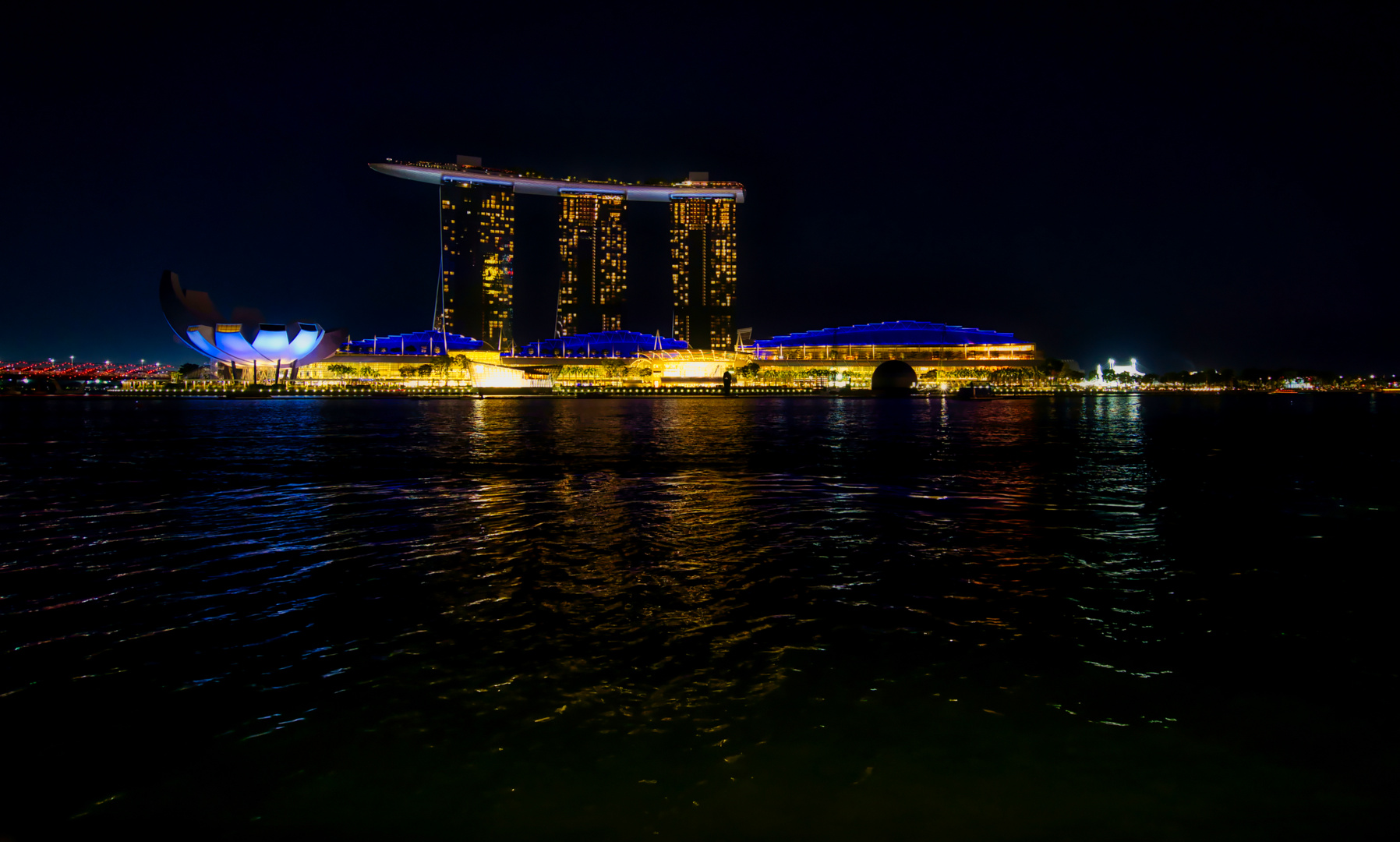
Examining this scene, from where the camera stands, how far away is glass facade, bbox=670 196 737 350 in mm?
157875

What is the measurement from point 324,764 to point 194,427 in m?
35.1

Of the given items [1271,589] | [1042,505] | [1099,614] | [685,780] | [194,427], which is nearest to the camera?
[685,780]

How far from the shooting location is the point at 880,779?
324 centimetres

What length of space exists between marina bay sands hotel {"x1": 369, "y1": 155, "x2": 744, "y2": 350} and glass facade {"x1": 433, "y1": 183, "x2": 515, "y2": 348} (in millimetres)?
158

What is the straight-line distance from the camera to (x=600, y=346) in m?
126

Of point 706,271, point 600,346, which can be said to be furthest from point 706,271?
point 600,346

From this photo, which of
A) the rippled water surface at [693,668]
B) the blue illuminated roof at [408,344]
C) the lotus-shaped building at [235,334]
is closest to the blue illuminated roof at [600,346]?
the blue illuminated roof at [408,344]

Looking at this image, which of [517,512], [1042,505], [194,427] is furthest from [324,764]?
[194,427]

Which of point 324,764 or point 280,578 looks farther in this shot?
point 280,578

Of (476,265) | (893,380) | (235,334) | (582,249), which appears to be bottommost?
(893,380)

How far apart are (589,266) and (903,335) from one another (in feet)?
243

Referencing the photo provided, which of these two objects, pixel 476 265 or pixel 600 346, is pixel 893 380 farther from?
pixel 476 265

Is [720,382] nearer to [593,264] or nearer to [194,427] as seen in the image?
[593,264]

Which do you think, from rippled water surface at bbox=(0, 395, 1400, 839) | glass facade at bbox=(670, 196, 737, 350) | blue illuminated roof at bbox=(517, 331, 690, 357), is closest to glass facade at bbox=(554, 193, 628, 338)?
glass facade at bbox=(670, 196, 737, 350)
